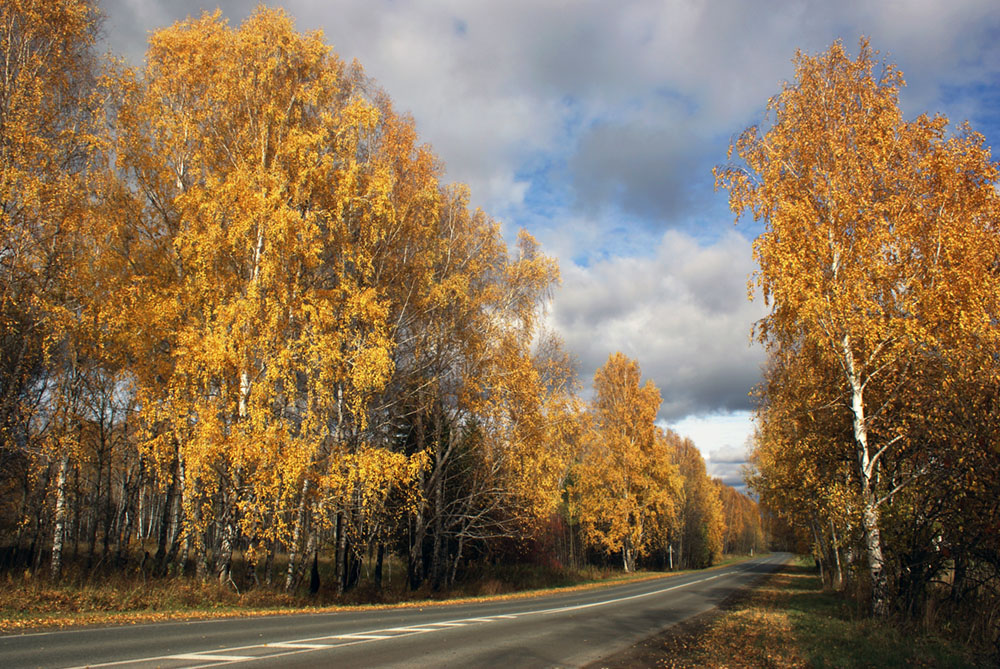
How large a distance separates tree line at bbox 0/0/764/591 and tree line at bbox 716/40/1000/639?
9.70 metres

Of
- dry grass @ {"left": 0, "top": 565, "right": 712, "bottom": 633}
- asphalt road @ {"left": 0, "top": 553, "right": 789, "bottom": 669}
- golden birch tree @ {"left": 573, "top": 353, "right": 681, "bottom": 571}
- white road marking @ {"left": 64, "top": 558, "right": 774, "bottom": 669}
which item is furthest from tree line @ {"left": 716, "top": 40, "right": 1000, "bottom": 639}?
golden birch tree @ {"left": 573, "top": 353, "right": 681, "bottom": 571}

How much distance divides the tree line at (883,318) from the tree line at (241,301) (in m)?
9.70

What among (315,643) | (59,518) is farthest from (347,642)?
(59,518)

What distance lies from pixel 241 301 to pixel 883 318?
49.6 feet

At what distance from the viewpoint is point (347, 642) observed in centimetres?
834

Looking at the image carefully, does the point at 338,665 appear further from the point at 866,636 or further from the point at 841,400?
the point at 841,400

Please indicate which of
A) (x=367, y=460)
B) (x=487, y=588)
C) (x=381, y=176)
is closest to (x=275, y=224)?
(x=381, y=176)

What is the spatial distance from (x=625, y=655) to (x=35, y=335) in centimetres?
1630

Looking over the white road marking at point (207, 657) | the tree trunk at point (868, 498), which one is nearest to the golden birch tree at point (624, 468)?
the tree trunk at point (868, 498)

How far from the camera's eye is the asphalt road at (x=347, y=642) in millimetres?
6723

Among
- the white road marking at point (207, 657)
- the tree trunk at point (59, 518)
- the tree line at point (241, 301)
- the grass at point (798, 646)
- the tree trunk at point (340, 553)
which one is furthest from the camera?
the tree trunk at point (340, 553)

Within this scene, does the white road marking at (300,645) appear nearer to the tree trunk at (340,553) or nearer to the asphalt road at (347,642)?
the asphalt road at (347,642)

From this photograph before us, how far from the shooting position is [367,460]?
1466cm

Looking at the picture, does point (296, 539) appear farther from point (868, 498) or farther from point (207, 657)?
point (868, 498)
